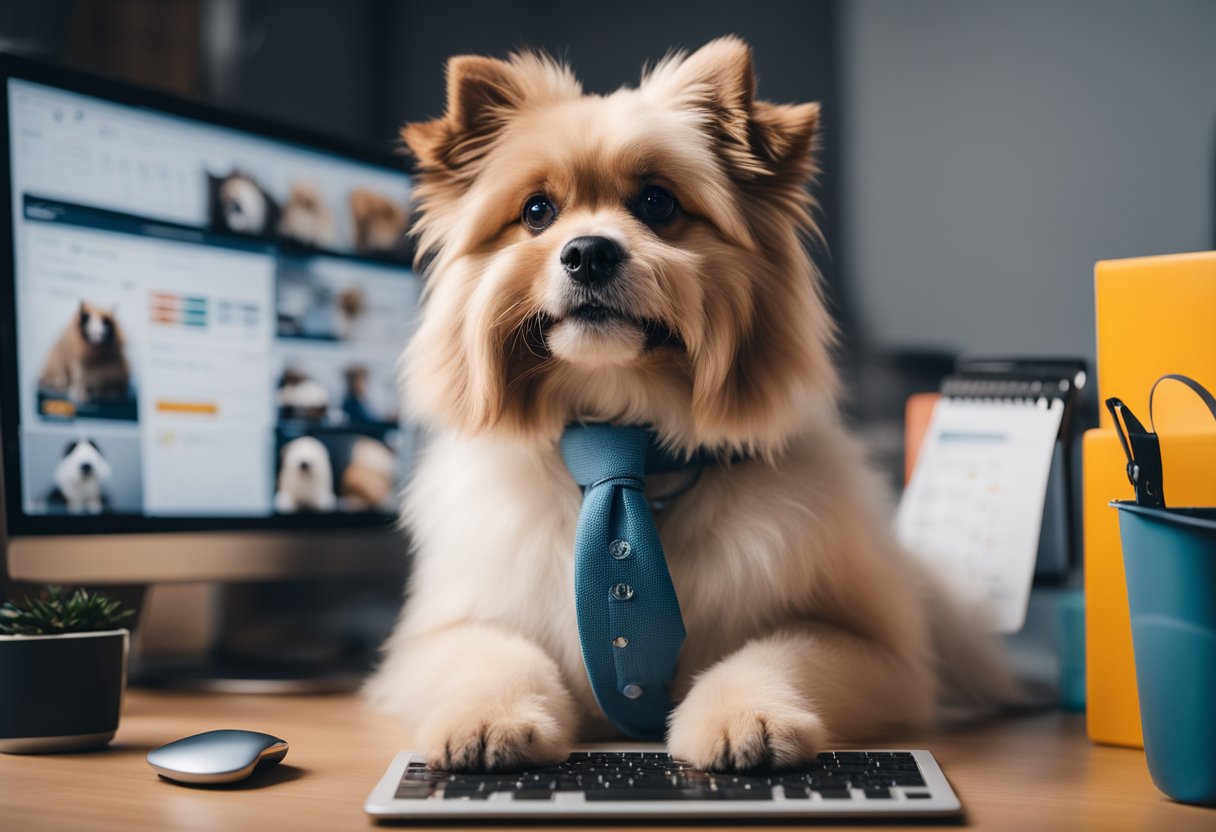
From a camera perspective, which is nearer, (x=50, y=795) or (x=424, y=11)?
(x=50, y=795)

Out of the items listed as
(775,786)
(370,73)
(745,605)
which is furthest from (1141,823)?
(370,73)

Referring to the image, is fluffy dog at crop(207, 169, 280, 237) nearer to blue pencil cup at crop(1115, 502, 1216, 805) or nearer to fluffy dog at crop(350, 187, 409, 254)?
fluffy dog at crop(350, 187, 409, 254)

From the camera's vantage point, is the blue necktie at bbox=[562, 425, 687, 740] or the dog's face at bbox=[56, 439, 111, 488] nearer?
the blue necktie at bbox=[562, 425, 687, 740]

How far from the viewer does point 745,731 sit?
0.99 m

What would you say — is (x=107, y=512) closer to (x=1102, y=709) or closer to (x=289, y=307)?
(x=289, y=307)

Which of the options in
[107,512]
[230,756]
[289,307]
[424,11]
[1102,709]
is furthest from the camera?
[424,11]

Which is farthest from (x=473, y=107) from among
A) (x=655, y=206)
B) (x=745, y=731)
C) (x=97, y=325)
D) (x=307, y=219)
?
(x=745, y=731)

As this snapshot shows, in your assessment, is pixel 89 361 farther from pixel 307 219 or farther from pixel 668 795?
pixel 668 795

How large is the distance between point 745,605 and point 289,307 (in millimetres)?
960

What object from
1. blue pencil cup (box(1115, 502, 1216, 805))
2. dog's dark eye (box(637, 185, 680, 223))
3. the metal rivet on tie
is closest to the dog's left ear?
dog's dark eye (box(637, 185, 680, 223))

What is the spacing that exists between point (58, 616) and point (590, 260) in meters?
0.72

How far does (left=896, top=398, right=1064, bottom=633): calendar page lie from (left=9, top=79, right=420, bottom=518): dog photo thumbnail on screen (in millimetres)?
936

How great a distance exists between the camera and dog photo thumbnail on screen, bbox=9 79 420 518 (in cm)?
147

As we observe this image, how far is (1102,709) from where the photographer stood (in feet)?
3.92
